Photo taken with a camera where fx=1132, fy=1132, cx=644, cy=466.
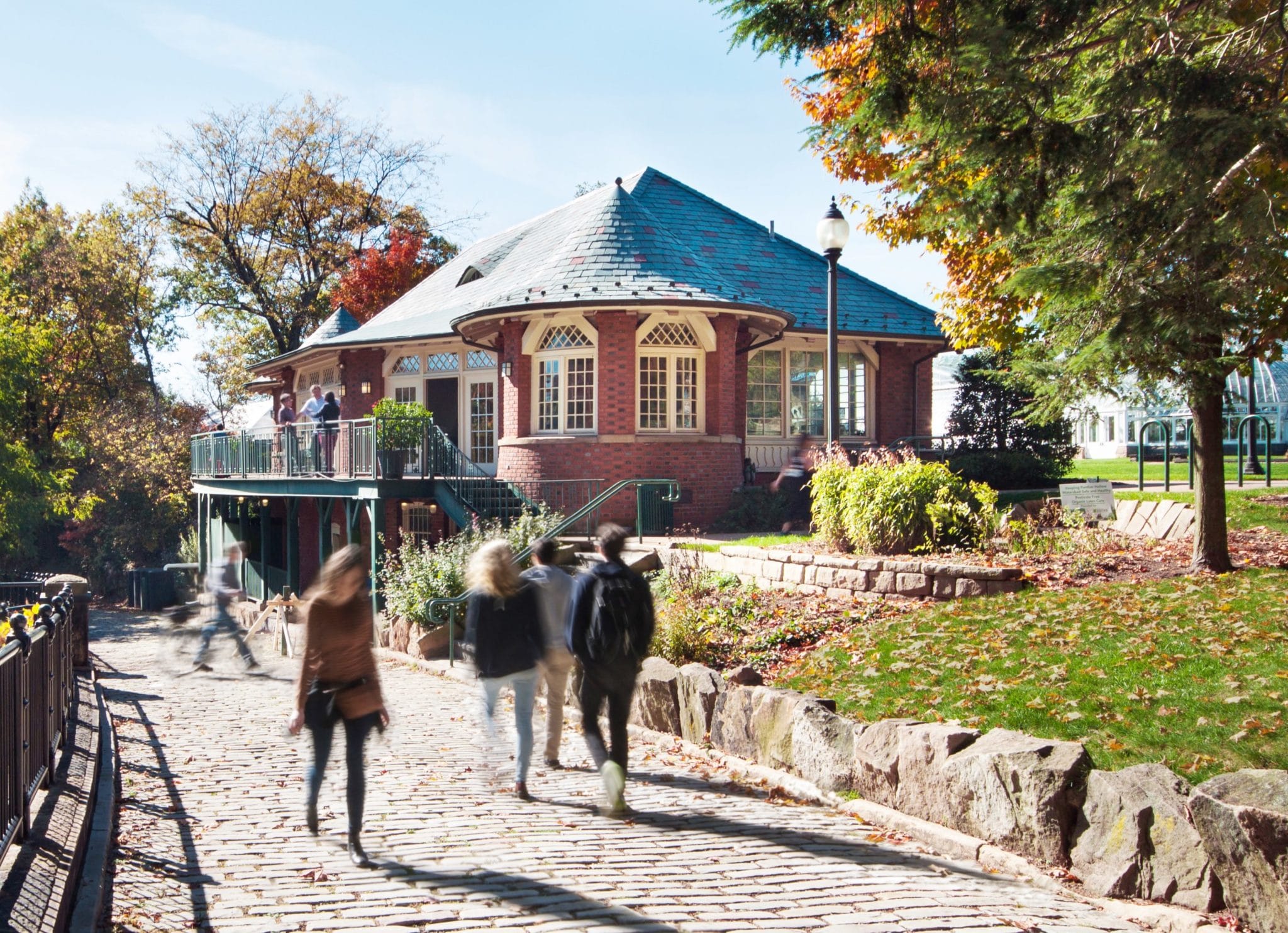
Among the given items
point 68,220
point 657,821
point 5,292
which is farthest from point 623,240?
point 68,220

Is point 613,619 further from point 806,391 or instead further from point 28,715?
point 806,391

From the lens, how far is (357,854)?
19.3 ft

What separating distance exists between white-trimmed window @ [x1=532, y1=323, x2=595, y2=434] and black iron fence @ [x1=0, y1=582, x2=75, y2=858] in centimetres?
1102

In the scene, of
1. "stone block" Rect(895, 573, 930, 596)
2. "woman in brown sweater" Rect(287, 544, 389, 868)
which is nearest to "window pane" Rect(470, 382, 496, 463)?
"stone block" Rect(895, 573, 930, 596)

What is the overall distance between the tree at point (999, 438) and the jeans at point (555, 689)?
1211 centimetres

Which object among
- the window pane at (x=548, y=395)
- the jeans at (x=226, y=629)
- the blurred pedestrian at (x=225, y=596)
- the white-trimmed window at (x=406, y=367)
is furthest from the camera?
the white-trimmed window at (x=406, y=367)

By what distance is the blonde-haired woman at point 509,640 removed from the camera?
7.33 metres

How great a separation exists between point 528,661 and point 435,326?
57.8 ft

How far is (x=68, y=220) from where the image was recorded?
4303cm

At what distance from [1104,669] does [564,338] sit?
13312 mm

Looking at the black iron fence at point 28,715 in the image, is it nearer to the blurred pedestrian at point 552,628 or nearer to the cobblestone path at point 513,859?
the cobblestone path at point 513,859

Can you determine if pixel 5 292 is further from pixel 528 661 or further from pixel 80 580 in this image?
pixel 528 661

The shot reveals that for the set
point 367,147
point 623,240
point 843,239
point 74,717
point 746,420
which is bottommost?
point 74,717

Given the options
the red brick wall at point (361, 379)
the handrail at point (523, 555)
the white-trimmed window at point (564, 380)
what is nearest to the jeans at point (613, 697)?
the handrail at point (523, 555)
